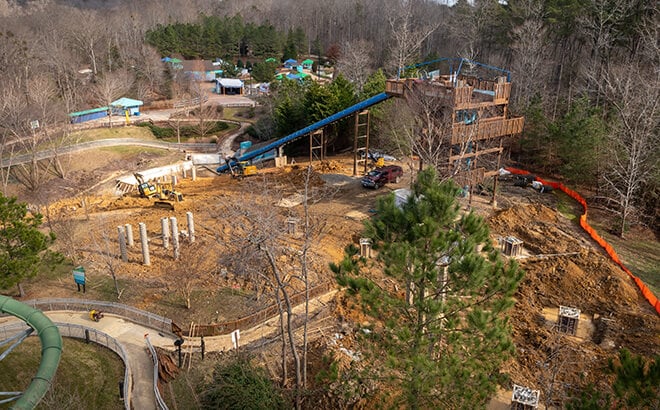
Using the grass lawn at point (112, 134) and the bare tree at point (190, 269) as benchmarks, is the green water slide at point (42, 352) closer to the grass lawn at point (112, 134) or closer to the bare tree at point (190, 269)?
the bare tree at point (190, 269)

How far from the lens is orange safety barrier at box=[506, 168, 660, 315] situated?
25.3 m

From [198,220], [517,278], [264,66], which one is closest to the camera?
[517,278]

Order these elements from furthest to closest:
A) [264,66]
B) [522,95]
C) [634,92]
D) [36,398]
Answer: [264,66]
[522,95]
[634,92]
[36,398]

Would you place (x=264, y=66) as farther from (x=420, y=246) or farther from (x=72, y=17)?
(x=420, y=246)

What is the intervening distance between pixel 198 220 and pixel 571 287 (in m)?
22.7

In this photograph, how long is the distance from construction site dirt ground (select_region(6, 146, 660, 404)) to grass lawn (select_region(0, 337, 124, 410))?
3.53 m

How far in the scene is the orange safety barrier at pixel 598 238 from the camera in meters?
25.3

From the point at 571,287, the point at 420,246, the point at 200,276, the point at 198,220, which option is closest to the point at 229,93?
the point at 198,220

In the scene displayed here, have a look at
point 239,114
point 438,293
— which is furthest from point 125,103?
point 438,293

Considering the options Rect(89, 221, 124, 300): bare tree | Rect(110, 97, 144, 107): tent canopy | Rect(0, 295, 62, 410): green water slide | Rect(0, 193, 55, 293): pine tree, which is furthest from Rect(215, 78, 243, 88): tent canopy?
Rect(0, 295, 62, 410): green water slide

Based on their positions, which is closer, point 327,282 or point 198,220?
point 327,282

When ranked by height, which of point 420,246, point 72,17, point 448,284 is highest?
point 72,17

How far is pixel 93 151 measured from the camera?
48.2m

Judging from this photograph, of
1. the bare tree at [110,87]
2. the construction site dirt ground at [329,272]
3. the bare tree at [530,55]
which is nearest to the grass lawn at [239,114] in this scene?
the bare tree at [110,87]
